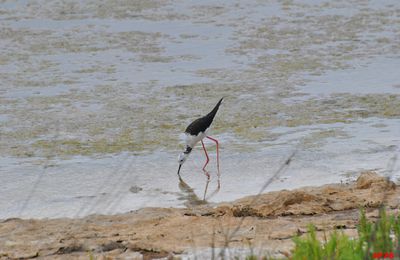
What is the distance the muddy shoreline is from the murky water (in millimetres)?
524

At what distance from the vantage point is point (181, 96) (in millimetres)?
10766

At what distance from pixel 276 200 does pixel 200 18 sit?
26.7 ft

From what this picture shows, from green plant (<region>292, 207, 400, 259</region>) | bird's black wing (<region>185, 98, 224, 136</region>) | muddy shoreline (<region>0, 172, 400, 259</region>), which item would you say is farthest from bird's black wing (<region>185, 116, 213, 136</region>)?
green plant (<region>292, 207, 400, 259</region>)

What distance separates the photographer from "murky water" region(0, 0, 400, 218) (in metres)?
8.24

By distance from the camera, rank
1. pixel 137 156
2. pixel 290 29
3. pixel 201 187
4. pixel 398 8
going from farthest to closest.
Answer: pixel 398 8 → pixel 290 29 → pixel 137 156 → pixel 201 187

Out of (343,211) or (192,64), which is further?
(192,64)

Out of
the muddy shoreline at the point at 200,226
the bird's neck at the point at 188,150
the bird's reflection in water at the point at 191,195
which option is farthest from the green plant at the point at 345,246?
the bird's neck at the point at 188,150

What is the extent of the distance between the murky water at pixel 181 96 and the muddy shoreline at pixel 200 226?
1.72 feet

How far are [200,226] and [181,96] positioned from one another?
15.9ft

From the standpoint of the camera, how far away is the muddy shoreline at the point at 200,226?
544 centimetres

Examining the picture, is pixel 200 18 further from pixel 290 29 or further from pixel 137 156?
pixel 137 156

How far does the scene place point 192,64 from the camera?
12.1m

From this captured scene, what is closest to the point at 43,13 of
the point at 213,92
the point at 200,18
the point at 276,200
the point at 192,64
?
the point at 200,18

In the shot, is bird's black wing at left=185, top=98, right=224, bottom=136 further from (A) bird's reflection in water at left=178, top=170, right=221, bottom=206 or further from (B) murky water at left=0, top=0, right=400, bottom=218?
(A) bird's reflection in water at left=178, top=170, right=221, bottom=206
